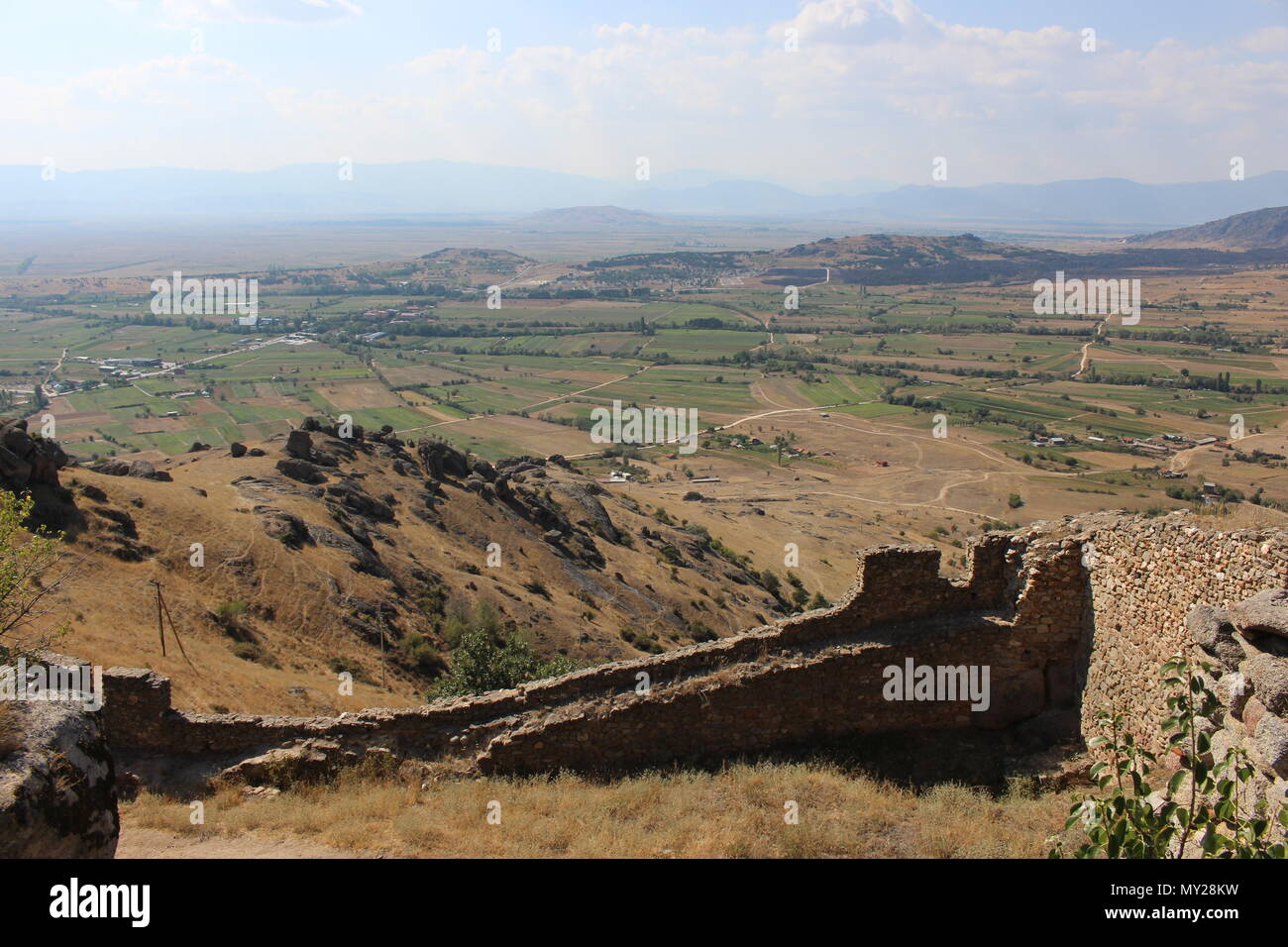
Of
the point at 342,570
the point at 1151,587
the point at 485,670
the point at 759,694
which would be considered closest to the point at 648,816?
the point at 759,694

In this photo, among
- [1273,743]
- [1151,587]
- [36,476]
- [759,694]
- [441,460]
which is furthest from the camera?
[441,460]

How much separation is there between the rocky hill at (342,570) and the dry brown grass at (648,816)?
6452mm

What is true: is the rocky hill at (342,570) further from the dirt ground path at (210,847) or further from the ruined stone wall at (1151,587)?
the ruined stone wall at (1151,587)

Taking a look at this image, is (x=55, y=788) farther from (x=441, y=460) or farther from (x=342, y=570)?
(x=441, y=460)

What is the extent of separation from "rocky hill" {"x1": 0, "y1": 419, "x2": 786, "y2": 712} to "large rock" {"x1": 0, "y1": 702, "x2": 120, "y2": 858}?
7936 millimetres

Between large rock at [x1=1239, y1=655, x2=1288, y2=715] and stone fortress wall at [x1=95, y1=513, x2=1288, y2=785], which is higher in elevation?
large rock at [x1=1239, y1=655, x2=1288, y2=715]

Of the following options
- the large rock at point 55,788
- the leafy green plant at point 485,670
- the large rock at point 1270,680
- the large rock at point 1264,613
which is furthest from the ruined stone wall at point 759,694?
the leafy green plant at point 485,670

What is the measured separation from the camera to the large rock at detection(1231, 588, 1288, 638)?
845 centimetres

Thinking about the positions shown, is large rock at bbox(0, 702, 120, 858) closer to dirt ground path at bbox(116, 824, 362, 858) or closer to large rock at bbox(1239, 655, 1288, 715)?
dirt ground path at bbox(116, 824, 362, 858)

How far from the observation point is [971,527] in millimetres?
68250

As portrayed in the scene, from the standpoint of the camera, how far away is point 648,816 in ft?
34.0

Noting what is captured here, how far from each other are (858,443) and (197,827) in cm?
10182

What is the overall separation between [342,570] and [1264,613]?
2579cm

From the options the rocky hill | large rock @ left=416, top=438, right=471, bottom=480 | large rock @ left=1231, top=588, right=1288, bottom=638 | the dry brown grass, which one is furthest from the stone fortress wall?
large rock @ left=416, top=438, right=471, bottom=480
